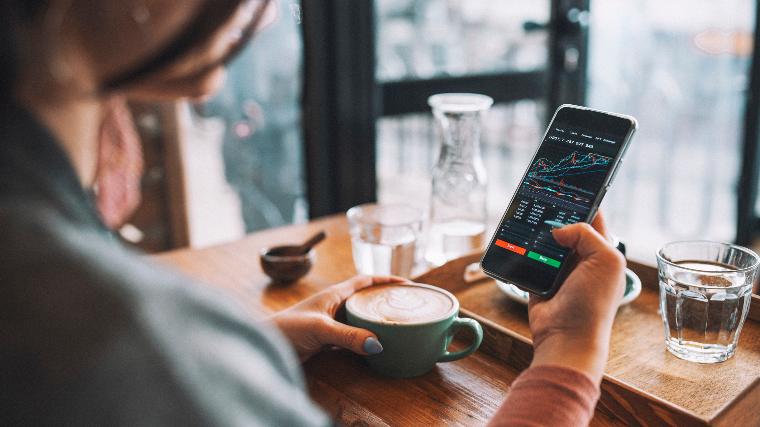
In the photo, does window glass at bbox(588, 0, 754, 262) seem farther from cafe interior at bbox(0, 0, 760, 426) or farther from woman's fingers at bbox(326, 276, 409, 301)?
woman's fingers at bbox(326, 276, 409, 301)

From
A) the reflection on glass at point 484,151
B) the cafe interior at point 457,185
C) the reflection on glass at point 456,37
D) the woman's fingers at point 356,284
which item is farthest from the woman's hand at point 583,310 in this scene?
the reflection on glass at point 484,151

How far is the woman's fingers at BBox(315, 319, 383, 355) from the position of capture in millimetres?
883

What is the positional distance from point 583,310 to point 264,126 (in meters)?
1.88

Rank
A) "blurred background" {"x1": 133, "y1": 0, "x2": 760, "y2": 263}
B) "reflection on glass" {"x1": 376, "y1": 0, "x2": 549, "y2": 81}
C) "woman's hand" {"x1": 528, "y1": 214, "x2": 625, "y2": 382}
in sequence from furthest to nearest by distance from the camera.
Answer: "reflection on glass" {"x1": 376, "y1": 0, "x2": 549, "y2": 81}, "blurred background" {"x1": 133, "y1": 0, "x2": 760, "y2": 263}, "woman's hand" {"x1": 528, "y1": 214, "x2": 625, "y2": 382}

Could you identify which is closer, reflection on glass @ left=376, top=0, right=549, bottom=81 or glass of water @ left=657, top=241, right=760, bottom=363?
glass of water @ left=657, top=241, right=760, bottom=363

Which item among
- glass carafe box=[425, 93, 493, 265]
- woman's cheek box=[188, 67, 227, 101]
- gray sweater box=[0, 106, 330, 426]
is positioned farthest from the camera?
glass carafe box=[425, 93, 493, 265]

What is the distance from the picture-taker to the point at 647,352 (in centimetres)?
94

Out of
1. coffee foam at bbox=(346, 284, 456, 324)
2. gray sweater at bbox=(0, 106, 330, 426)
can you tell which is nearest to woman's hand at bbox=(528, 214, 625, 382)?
coffee foam at bbox=(346, 284, 456, 324)

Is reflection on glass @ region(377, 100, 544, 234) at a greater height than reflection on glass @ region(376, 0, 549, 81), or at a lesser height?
lesser

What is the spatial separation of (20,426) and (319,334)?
512mm

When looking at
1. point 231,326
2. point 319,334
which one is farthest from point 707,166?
point 231,326

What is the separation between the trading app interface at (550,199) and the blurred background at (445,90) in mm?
1344

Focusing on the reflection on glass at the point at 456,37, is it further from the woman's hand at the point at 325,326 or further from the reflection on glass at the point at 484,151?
the woman's hand at the point at 325,326

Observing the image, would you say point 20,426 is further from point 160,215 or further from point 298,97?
point 160,215
